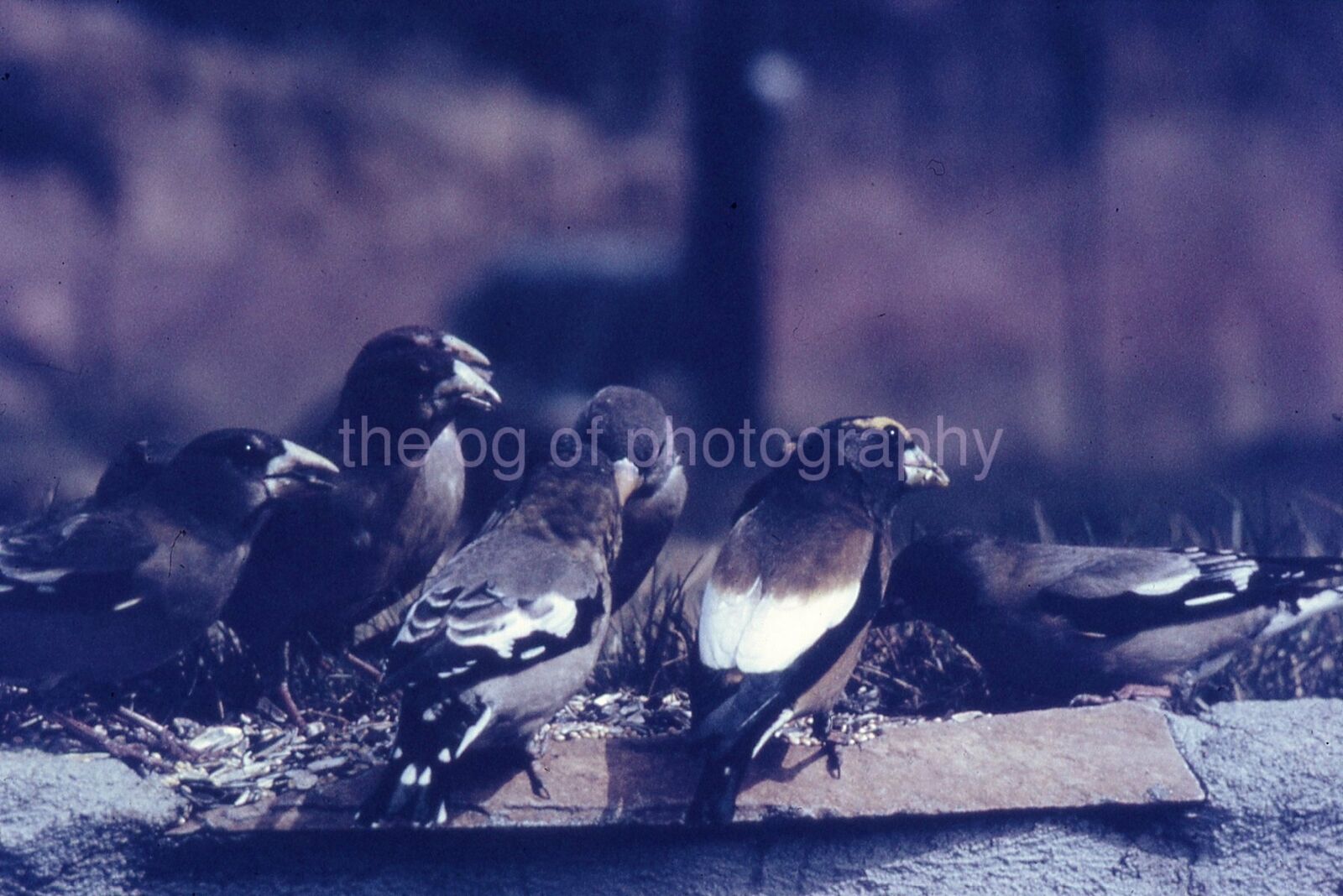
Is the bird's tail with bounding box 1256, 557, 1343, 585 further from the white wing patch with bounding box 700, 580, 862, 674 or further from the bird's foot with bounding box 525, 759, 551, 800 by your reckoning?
the bird's foot with bounding box 525, 759, 551, 800

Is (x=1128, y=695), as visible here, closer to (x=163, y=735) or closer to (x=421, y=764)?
(x=421, y=764)

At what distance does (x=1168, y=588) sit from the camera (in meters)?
2.91

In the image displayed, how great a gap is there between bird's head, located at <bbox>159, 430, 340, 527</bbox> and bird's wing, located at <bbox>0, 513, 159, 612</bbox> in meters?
0.15

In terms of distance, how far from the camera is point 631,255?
325 centimetres

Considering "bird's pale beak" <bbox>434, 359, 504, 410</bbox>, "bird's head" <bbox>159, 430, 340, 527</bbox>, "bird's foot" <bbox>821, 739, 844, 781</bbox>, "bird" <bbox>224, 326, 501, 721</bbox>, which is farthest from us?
"bird's pale beak" <bbox>434, 359, 504, 410</bbox>

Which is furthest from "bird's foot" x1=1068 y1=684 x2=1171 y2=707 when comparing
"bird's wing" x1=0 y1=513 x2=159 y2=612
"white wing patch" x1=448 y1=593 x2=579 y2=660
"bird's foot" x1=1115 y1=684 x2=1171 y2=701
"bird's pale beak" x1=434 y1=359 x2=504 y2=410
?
"bird's wing" x1=0 y1=513 x2=159 y2=612

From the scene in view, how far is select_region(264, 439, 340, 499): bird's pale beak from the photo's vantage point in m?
2.83

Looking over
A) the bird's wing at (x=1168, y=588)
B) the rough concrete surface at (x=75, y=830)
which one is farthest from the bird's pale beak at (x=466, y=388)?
the bird's wing at (x=1168, y=588)

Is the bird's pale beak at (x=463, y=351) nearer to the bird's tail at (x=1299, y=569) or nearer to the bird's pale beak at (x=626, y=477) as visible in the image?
the bird's pale beak at (x=626, y=477)

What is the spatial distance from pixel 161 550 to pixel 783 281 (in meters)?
1.93

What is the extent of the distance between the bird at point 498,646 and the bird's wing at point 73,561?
30.8 inches

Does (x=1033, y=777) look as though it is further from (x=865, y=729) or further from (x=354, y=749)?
(x=354, y=749)

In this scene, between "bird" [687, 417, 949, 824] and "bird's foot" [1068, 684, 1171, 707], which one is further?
"bird's foot" [1068, 684, 1171, 707]

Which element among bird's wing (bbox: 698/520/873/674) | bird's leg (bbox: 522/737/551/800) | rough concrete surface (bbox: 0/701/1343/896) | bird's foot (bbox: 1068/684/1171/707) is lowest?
rough concrete surface (bbox: 0/701/1343/896)
